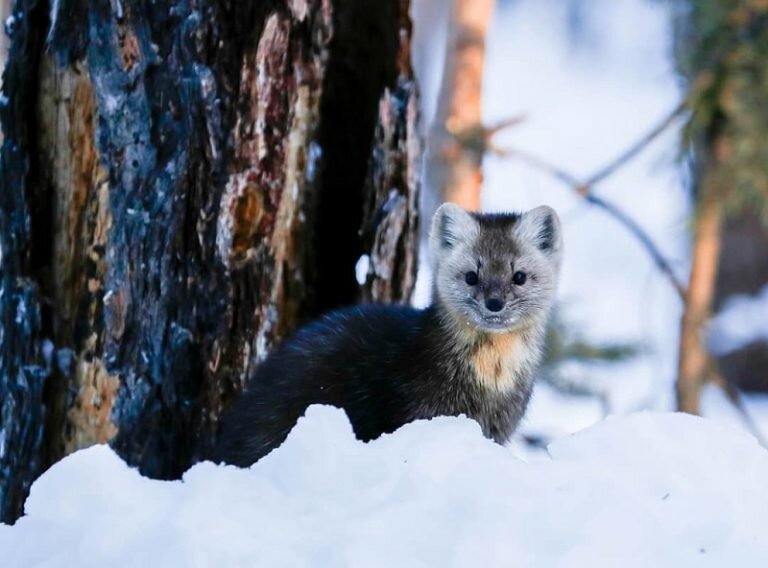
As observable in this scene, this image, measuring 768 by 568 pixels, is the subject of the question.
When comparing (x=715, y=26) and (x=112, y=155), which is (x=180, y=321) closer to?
(x=112, y=155)

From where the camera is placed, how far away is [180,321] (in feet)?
14.0

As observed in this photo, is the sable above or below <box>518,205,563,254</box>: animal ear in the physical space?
below

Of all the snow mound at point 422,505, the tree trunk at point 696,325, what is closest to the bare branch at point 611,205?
the tree trunk at point 696,325

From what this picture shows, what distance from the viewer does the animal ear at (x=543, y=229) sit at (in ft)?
15.9

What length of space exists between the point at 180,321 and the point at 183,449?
48 cm

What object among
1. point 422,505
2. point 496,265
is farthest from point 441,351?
point 422,505

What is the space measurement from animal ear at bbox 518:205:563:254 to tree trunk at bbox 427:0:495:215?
192 cm

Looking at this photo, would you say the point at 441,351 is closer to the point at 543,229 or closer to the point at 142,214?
the point at 543,229

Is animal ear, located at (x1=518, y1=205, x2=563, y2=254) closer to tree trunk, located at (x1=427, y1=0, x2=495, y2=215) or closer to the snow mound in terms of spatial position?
the snow mound

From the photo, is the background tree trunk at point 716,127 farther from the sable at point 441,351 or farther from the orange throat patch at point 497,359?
the orange throat patch at point 497,359

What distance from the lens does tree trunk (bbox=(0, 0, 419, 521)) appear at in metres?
4.16

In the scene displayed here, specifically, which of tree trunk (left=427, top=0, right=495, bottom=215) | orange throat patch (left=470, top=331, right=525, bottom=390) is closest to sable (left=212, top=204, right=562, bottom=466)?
orange throat patch (left=470, top=331, right=525, bottom=390)

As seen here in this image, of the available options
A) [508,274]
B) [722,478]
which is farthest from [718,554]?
[508,274]

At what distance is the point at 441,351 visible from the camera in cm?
459
